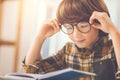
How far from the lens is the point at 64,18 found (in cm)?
161

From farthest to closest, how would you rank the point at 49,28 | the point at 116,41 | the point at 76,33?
the point at 49,28 → the point at 76,33 → the point at 116,41

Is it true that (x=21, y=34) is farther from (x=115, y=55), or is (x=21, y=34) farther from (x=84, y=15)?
(x=115, y=55)

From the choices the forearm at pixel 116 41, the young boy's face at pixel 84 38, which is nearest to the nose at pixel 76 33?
the young boy's face at pixel 84 38

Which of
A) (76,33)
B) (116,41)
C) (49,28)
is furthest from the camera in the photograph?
(49,28)

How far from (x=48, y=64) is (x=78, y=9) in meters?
0.42

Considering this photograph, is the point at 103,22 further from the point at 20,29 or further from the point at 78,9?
the point at 20,29

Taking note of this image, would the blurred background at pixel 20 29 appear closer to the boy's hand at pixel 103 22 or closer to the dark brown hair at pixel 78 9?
the dark brown hair at pixel 78 9

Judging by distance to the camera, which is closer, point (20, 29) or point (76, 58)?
point (76, 58)

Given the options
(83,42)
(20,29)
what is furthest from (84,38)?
(20,29)

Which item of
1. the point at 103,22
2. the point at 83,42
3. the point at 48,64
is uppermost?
the point at 103,22

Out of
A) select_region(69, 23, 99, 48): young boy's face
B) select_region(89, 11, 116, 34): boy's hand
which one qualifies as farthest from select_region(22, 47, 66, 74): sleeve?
select_region(89, 11, 116, 34): boy's hand

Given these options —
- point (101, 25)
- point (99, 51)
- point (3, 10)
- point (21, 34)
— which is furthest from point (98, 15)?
point (3, 10)

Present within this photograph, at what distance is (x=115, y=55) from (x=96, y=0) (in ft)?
1.21

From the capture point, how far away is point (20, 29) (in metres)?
1.78
